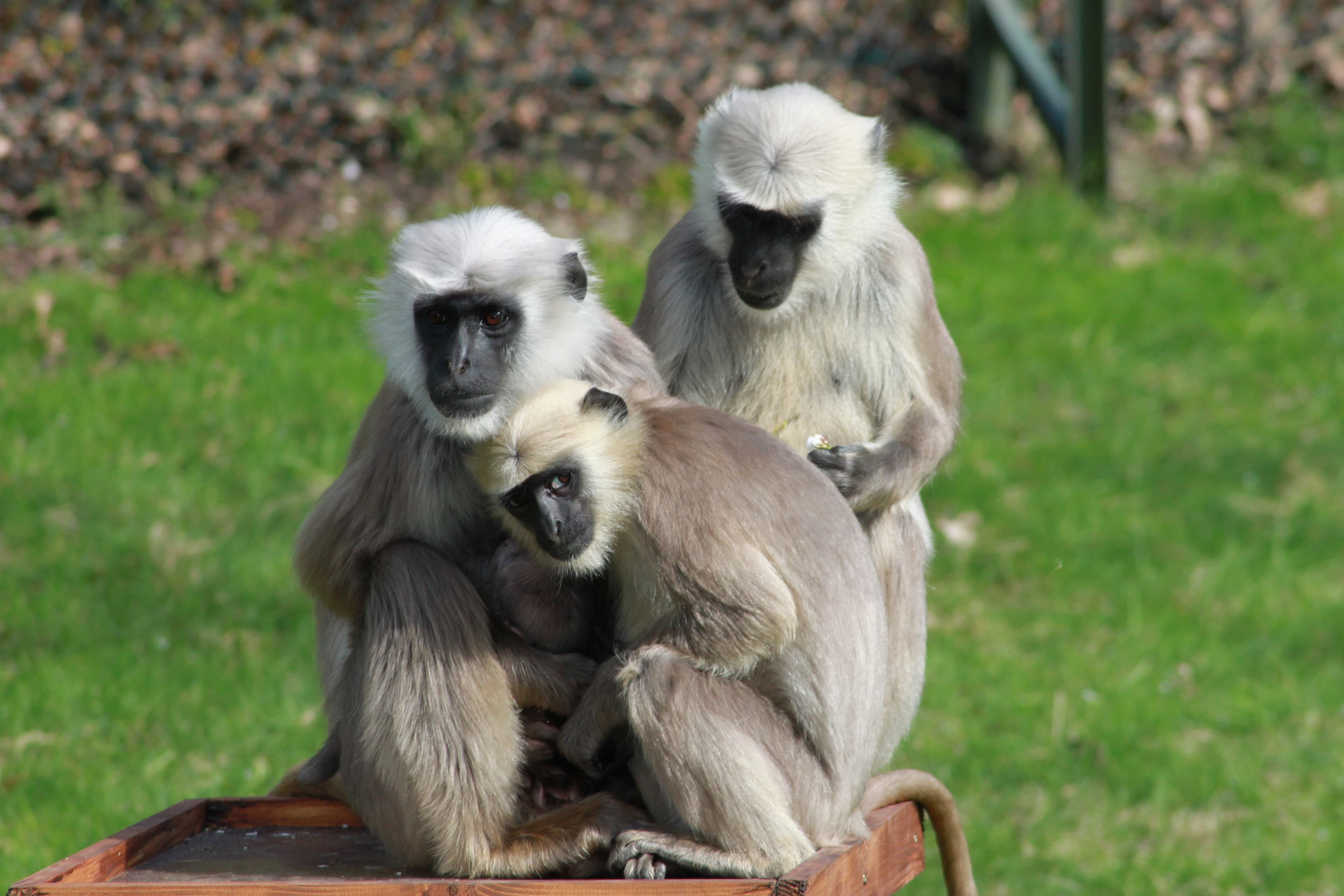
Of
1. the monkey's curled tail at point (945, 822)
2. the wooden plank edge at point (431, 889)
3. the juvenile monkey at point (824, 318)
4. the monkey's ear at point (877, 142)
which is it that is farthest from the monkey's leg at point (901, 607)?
the wooden plank edge at point (431, 889)

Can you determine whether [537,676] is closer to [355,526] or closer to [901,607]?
[355,526]

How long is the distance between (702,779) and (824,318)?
1900 millimetres

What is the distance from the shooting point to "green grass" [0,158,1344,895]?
650 cm

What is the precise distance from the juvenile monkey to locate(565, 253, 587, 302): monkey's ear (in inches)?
30.6

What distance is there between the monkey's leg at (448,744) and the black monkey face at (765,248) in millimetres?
1466

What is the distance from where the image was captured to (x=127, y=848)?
165 inches

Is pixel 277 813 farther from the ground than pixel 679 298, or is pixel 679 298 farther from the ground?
pixel 679 298

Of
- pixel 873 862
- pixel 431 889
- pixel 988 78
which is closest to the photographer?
pixel 431 889

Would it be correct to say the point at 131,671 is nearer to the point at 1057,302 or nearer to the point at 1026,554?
the point at 1026,554

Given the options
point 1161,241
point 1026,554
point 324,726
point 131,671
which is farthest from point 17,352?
point 1161,241

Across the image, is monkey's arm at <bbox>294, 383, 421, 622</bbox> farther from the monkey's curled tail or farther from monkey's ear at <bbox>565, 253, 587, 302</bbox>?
the monkey's curled tail

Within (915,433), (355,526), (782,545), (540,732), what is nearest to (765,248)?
(915,433)

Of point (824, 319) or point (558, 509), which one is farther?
point (824, 319)

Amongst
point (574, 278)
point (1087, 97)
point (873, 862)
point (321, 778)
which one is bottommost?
point (873, 862)
